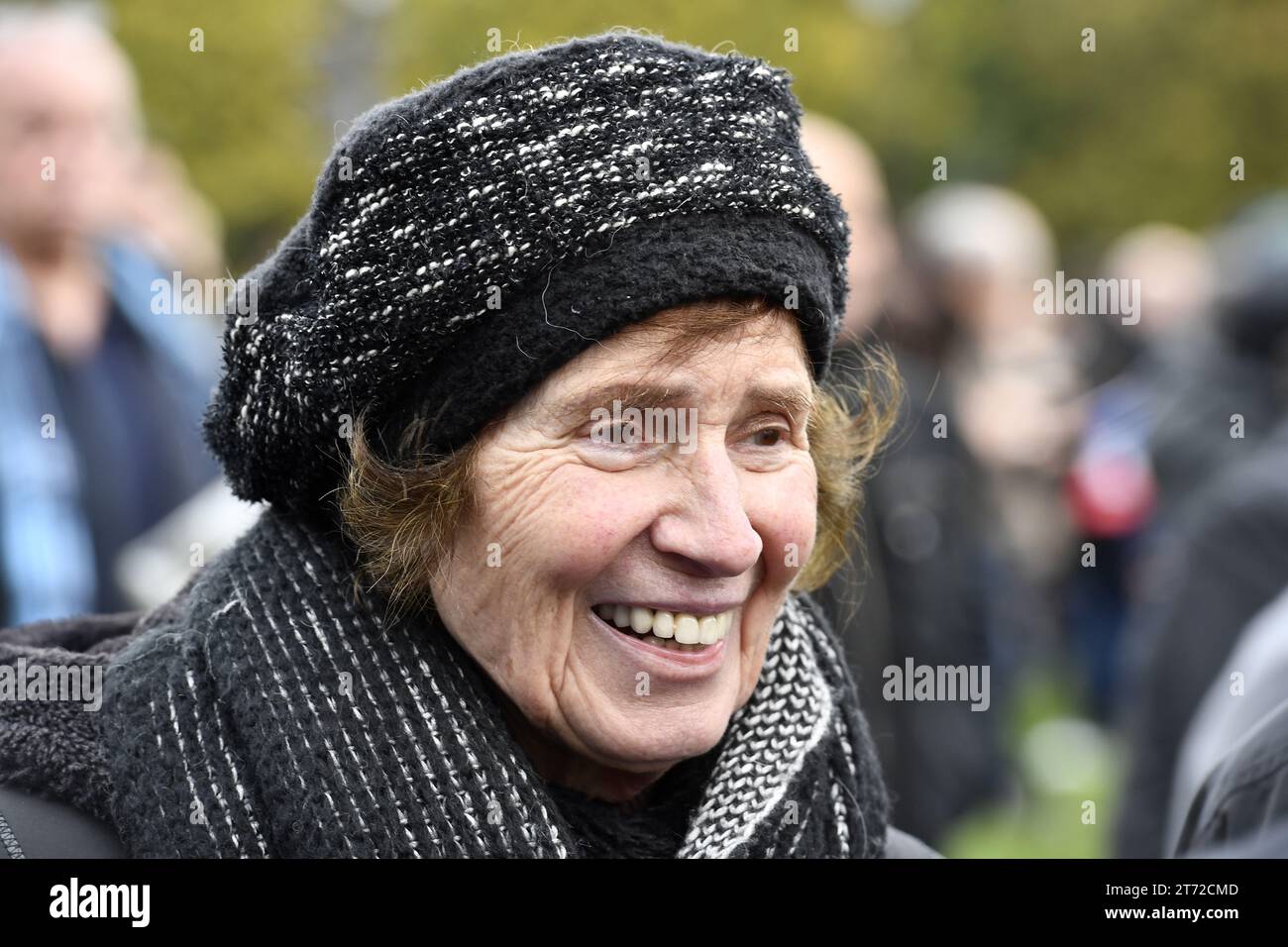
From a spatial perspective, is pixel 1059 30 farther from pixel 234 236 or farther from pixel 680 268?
pixel 680 268

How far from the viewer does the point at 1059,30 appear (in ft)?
129

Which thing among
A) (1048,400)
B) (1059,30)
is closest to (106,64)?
(1048,400)

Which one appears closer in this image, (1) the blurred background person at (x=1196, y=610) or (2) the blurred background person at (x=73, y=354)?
(2) the blurred background person at (x=73, y=354)

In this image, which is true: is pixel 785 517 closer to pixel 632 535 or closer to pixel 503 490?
pixel 632 535

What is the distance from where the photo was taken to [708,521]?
223cm

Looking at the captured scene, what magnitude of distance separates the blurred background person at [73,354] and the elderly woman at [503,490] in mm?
1976

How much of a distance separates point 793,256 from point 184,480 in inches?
117

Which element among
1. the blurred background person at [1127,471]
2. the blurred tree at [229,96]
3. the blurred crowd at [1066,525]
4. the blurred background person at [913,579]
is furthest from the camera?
the blurred tree at [229,96]

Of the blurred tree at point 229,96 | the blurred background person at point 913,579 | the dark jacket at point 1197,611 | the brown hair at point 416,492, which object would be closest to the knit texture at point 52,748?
the brown hair at point 416,492

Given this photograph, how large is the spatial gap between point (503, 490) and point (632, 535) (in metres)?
0.20

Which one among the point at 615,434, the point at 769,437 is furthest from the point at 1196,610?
the point at 615,434

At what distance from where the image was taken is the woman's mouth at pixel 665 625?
2291 mm

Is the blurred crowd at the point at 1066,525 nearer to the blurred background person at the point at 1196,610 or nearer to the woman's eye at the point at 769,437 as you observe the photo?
the blurred background person at the point at 1196,610
